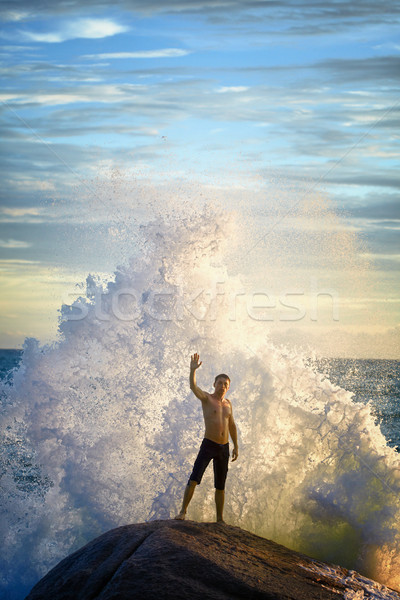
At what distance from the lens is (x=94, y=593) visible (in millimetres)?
4586

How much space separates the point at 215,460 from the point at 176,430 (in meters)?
2.33

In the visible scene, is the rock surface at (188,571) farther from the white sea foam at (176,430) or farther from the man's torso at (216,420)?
the white sea foam at (176,430)

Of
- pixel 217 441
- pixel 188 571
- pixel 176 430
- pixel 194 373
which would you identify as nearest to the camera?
pixel 188 571

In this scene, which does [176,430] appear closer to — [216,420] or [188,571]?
[216,420]

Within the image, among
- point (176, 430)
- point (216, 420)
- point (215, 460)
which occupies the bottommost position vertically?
point (176, 430)

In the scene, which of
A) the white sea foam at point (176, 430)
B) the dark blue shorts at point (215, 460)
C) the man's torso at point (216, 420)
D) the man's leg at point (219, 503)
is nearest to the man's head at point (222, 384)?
the man's torso at point (216, 420)

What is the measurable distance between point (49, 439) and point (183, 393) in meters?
2.21

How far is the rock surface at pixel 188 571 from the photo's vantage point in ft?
14.8

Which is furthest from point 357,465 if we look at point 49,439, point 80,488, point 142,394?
point 49,439

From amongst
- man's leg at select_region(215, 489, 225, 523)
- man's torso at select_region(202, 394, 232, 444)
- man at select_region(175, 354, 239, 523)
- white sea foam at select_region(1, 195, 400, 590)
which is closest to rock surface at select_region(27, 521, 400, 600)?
man's leg at select_region(215, 489, 225, 523)

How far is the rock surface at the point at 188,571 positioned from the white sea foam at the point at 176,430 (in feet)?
7.24

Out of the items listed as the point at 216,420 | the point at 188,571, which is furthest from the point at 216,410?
the point at 188,571

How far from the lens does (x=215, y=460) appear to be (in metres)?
6.34

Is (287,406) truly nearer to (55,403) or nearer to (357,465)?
(357,465)
